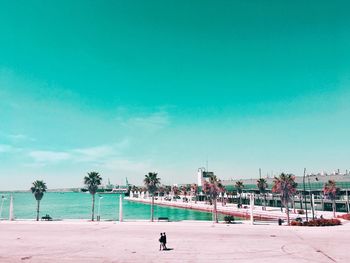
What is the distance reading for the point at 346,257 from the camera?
27.9 m

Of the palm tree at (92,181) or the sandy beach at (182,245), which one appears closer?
the sandy beach at (182,245)

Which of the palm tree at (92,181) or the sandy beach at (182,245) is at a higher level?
the palm tree at (92,181)

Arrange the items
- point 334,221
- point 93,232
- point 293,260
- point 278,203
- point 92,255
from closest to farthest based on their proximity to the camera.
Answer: point 293,260, point 92,255, point 93,232, point 334,221, point 278,203

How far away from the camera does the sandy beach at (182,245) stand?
93.3 ft

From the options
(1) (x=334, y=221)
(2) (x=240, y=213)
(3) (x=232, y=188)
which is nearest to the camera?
(1) (x=334, y=221)

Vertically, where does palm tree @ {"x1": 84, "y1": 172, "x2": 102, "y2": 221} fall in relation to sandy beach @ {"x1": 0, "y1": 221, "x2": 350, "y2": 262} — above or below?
above

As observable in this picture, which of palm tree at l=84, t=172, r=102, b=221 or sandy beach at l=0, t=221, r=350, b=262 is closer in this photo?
sandy beach at l=0, t=221, r=350, b=262

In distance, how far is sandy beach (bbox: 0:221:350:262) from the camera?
93.3ft

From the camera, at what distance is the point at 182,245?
3450 cm

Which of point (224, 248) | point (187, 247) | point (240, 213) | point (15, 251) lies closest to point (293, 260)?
point (224, 248)

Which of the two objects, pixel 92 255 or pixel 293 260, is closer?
pixel 293 260

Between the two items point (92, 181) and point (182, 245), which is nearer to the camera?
point (182, 245)

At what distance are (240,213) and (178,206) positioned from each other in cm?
6258

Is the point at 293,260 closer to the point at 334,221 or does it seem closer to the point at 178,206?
the point at 334,221
